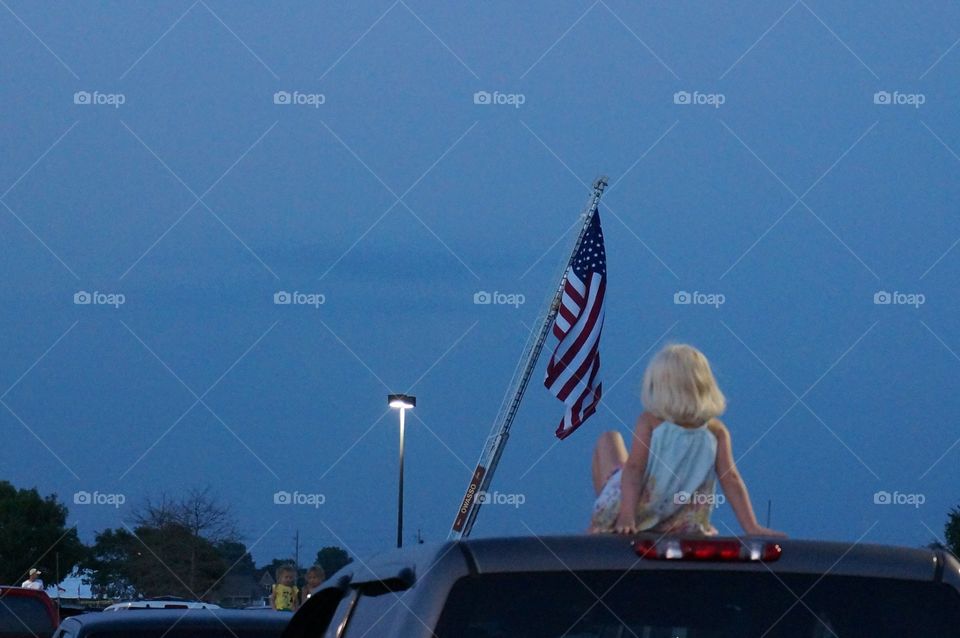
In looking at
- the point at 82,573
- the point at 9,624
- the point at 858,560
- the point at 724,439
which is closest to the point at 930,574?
the point at 858,560

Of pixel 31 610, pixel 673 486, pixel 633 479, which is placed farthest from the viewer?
pixel 31 610

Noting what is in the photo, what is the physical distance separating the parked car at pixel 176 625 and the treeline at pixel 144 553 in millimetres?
1127

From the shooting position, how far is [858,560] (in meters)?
3.67

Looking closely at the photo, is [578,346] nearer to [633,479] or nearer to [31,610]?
[31,610]

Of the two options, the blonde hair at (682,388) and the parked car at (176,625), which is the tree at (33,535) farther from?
the blonde hair at (682,388)

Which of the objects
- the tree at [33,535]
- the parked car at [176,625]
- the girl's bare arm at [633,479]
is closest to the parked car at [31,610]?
the parked car at [176,625]

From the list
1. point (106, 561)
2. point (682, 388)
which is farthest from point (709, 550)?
point (106, 561)

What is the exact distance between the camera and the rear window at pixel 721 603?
3.55 m

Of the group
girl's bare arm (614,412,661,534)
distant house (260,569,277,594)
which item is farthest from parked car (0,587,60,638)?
distant house (260,569,277,594)

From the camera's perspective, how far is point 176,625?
777 cm

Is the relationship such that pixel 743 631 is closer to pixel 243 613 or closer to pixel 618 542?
pixel 618 542

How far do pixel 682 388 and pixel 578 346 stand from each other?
18.9 m

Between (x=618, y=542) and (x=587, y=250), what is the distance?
894 inches

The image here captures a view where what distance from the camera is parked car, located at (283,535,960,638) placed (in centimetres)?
355
